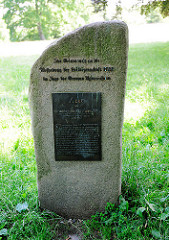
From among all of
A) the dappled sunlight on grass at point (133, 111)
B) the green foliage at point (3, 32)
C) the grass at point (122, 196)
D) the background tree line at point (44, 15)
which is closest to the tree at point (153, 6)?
the dappled sunlight on grass at point (133, 111)

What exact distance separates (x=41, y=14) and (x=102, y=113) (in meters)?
30.1

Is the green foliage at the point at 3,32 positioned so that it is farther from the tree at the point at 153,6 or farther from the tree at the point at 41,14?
the tree at the point at 153,6

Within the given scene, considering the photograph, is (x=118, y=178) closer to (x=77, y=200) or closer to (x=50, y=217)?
(x=77, y=200)

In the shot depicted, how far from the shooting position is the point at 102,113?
7.07ft

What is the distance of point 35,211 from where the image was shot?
241cm

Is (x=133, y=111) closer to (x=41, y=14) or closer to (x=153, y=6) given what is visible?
(x=153, y=6)

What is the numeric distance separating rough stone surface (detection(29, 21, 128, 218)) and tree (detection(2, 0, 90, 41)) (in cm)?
2819

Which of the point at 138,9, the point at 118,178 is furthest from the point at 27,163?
the point at 138,9

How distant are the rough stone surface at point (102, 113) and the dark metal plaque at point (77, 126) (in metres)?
0.05

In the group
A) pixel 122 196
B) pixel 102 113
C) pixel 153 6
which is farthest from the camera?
pixel 153 6

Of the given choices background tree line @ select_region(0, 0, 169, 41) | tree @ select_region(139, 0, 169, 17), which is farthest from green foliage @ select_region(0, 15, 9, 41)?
tree @ select_region(139, 0, 169, 17)

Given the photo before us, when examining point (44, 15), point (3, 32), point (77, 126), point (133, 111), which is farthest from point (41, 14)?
point (77, 126)

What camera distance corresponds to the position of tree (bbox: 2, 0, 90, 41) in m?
27.8

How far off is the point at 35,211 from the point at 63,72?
4.93ft
